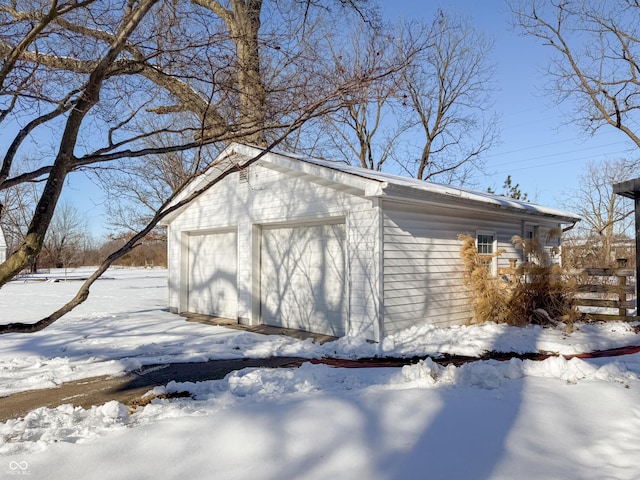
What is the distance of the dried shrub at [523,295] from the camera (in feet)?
28.9

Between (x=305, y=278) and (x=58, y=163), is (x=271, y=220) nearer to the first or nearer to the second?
(x=305, y=278)

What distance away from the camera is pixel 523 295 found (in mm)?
8875

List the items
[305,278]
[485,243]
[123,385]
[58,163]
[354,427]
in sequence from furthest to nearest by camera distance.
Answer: [485,243] < [305,278] < [123,385] < [354,427] < [58,163]

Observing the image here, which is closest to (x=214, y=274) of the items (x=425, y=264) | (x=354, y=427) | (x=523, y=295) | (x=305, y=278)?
(x=305, y=278)

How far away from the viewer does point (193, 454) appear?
295 centimetres

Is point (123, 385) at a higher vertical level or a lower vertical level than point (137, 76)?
lower

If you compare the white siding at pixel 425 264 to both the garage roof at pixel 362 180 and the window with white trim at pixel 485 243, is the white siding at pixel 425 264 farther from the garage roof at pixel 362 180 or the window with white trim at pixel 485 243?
the garage roof at pixel 362 180

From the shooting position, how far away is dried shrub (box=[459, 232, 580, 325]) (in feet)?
28.9

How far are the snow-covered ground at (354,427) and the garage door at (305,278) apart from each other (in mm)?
3030

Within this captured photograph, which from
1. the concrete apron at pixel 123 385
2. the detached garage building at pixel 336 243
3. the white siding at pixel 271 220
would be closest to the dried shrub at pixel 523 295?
the detached garage building at pixel 336 243

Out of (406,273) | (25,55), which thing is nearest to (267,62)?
A: (25,55)

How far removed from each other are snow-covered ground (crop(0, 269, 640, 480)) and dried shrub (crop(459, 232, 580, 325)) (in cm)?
320

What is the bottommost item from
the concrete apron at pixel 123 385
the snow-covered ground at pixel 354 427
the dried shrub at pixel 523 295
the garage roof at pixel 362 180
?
the concrete apron at pixel 123 385

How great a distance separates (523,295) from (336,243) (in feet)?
12.4
